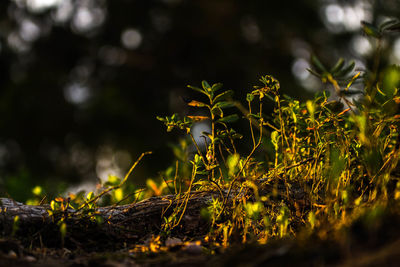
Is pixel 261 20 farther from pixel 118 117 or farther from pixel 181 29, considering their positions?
pixel 118 117

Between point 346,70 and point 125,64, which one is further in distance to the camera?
point 125,64

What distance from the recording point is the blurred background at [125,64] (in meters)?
5.79

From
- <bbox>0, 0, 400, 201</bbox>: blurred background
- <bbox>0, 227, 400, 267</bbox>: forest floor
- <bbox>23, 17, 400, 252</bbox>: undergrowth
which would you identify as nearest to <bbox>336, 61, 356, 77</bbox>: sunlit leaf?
<bbox>23, 17, 400, 252</bbox>: undergrowth

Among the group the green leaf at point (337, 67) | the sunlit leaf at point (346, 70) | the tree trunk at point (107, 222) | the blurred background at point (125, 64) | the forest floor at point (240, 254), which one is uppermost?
the blurred background at point (125, 64)

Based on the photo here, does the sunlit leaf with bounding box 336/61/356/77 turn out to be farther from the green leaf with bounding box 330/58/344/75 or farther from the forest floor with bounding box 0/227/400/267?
the forest floor with bounding box 0/227/400/267

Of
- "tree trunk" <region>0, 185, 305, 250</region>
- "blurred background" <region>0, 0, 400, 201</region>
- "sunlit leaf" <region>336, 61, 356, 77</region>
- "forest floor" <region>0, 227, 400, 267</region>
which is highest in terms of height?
"blurred background" <region>0, 0, 400, 201</region>

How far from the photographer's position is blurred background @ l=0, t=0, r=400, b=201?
19.0 feet

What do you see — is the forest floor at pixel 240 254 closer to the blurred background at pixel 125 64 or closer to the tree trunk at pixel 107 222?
the tree trunk at pixel 107 222

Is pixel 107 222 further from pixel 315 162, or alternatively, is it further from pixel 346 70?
pixel 346 70

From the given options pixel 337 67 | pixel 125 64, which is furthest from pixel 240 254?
pixel 125 64

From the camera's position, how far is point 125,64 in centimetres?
684

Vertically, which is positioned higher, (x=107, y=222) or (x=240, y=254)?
(x=107, y=222)

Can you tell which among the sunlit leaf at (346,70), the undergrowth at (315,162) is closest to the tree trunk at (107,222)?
the undergrowth at (315,162)

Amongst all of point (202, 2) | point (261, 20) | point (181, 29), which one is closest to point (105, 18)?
point (181, 29)
